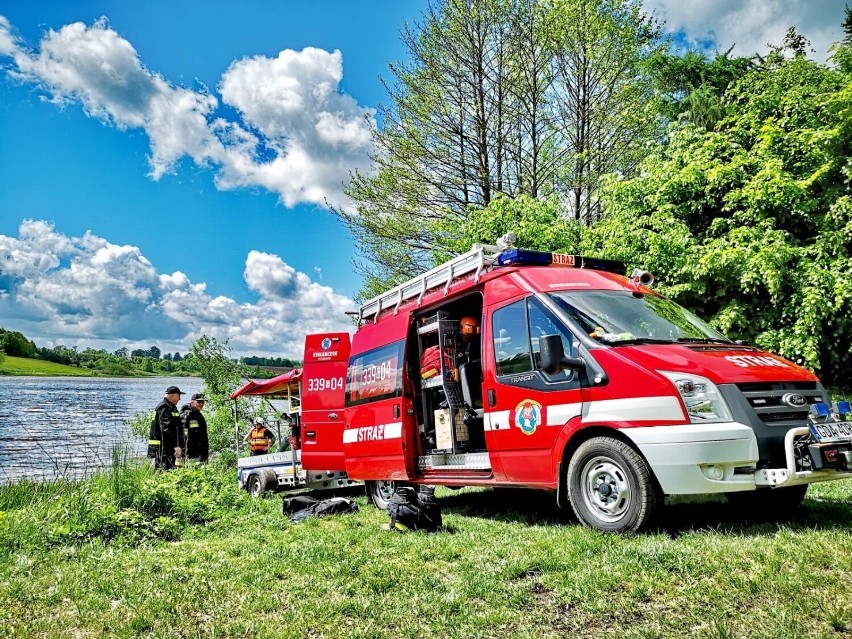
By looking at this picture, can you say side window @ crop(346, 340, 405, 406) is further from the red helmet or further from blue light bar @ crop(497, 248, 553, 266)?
blue light bar @ crop(497, 248, 553, 266)

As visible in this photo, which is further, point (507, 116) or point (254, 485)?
point (507, 116)

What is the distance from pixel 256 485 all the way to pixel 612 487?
29.8 feet

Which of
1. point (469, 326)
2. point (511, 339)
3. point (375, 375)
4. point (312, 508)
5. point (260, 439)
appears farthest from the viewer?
point (260, 439)

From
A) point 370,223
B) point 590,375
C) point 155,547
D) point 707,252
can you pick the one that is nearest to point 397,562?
point 590,375

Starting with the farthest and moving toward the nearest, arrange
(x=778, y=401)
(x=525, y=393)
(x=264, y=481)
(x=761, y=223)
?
(x=761, y=223) → (x=264, y=481) → (x=525, y=393) → (x=778, y=401)

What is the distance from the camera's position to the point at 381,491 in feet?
29.9

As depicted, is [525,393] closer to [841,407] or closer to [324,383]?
[841,407]

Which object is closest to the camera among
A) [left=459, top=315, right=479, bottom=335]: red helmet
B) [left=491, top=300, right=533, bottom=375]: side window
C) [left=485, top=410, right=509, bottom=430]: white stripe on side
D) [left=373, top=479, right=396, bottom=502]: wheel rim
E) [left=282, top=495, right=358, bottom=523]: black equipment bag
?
[left=491, top=300, right=533, bottom=375]: side window

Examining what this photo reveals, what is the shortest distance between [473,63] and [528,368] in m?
16.0

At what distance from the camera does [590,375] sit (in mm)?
5512

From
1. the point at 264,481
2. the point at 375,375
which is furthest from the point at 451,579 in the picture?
the point at 264,481

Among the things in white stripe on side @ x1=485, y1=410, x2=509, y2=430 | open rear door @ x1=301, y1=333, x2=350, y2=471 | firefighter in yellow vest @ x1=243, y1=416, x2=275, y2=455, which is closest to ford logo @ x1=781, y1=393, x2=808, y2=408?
white stripe on side @ x1=485, y1=410, x2=509, y2=430

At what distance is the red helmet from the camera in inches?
315

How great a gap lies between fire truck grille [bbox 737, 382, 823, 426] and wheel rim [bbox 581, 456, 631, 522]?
44.5 inches
